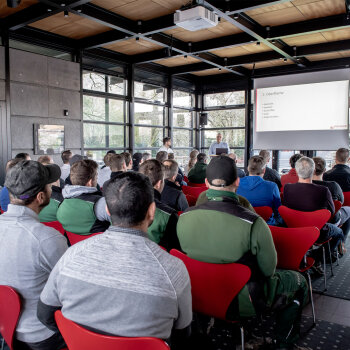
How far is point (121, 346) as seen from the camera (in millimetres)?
985

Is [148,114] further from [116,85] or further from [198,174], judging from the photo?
[198,174]

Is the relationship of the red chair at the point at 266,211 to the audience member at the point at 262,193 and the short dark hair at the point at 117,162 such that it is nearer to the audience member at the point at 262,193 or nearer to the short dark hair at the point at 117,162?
the audience member at the point at 262,193

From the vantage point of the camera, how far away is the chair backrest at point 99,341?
98cm

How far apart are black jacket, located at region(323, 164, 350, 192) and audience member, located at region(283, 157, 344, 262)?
3.91 feet

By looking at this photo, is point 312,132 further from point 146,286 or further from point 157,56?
point 146,286

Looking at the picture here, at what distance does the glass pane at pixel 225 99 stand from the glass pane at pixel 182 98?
571 millimetres

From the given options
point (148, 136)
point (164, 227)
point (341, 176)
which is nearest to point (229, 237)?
point (164, 227)

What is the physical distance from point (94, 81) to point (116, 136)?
147cm

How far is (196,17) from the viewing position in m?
4.77

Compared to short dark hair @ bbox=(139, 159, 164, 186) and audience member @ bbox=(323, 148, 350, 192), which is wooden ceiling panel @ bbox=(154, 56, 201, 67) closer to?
audience member @ bbox=(323, 148, 350, 192)

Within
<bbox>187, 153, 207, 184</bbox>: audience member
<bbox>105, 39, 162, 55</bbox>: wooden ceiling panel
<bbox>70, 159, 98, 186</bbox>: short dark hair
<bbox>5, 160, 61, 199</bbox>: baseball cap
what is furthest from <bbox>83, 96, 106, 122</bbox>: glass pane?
<bbox>5, 160, 61, 199</bbox>: baseball cap

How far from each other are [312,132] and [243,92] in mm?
2908

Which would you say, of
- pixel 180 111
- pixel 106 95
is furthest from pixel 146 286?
pixel 180 111

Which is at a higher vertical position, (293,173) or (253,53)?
(253,53)
